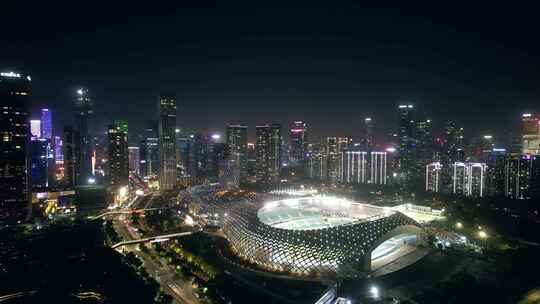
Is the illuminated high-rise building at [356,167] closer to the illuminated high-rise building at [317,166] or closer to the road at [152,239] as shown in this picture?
the illuminated high-rise building at [317,166]

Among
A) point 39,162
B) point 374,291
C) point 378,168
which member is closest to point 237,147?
point 378,168

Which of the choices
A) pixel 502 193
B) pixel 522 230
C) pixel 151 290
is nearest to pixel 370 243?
pixel 151 290

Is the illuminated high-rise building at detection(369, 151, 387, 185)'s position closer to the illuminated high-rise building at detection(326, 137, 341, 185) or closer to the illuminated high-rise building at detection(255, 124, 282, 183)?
the illuminated high-rise building at detection(326, 137, 341, 185)

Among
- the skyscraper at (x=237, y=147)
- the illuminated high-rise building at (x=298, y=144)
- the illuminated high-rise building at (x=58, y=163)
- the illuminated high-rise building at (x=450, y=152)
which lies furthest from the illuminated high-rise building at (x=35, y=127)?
the illuminated high-rise building at (x=450, y=152)

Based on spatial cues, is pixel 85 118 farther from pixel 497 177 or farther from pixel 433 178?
pixel 497 177

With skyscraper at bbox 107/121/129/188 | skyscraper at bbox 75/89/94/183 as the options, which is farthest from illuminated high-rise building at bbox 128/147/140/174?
skyscraper at bbox 107/121/129/188
